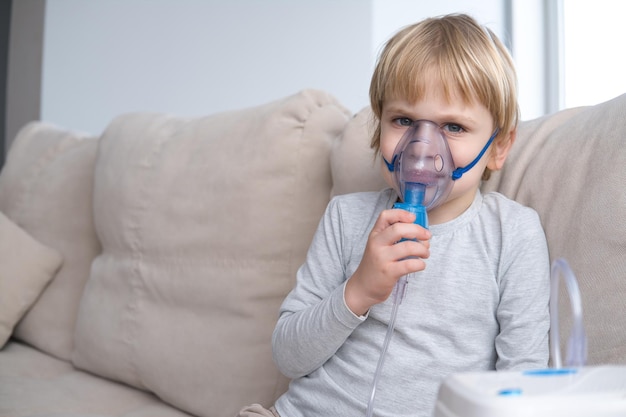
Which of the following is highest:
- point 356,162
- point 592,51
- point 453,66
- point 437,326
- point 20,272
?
point 592,51

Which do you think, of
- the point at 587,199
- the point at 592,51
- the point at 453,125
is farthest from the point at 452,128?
the point at 592,51

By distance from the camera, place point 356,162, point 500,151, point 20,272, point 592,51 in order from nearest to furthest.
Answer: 1. point 500,151
2. point 356,162
3. point 20,272
4. point 592,51

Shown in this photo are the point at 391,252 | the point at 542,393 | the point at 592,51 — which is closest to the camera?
the point at 542,393

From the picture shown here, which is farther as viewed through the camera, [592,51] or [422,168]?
[592,51]

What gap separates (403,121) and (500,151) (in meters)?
0.19

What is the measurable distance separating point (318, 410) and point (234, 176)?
2.09 ft

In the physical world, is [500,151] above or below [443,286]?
above

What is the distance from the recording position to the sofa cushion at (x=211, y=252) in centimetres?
149

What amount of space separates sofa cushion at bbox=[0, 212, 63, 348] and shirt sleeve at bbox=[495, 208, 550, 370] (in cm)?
146

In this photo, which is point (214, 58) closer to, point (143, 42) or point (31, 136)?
point (143, 42)

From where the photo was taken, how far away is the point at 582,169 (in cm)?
107

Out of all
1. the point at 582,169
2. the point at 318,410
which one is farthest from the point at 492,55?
the point at 318,410

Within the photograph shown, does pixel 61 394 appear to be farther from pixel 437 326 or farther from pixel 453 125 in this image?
pixel 453 125

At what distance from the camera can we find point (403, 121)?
3.64 ft
